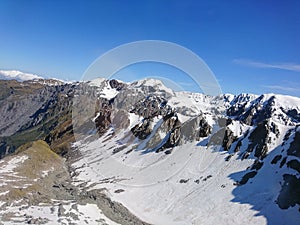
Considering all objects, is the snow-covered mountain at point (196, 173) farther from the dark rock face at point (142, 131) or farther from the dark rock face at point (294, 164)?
the dark rock face at point (142, 131)

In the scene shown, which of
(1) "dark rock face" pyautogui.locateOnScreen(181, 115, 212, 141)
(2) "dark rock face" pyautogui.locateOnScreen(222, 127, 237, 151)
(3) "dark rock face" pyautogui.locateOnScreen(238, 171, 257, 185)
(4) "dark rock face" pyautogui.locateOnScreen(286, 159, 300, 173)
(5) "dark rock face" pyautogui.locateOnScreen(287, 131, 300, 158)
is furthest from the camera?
(1) "dark rock face" pyautogui.locateOnScreen(181, 115, 212, 141)

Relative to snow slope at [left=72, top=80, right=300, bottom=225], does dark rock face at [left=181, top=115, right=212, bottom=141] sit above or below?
above

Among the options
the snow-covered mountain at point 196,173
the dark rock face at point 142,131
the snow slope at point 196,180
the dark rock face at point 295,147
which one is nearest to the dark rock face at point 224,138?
the snow-covered mountain at point 196,173

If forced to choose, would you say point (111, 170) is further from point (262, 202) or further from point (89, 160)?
point (262, 202)

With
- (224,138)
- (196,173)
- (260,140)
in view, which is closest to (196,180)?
(196,173)

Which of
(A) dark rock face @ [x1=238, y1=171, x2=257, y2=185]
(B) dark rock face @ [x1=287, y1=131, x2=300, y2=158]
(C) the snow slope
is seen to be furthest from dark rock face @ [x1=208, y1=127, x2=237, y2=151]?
(B) dark rock face @ [x1=287, y1=131, x2=300, y2=158]

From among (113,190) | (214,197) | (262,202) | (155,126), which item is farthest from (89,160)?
(262,202)

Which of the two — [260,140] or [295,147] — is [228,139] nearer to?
[260,140]

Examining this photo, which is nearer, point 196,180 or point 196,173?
point 196,180

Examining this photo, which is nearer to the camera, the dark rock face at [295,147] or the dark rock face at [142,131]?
the dark rock face at [295,147]

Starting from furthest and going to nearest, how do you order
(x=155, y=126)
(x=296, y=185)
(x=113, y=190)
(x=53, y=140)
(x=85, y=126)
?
(x=53, y=140)
(x=85, y=126)
(x=155, y=126)
(x=113, y=190)
(x=296, y=185)

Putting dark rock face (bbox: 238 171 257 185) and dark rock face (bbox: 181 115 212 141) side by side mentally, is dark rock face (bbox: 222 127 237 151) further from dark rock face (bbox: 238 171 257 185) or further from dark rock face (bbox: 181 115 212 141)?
dark rock face (bbox: 238 171 257 185)
